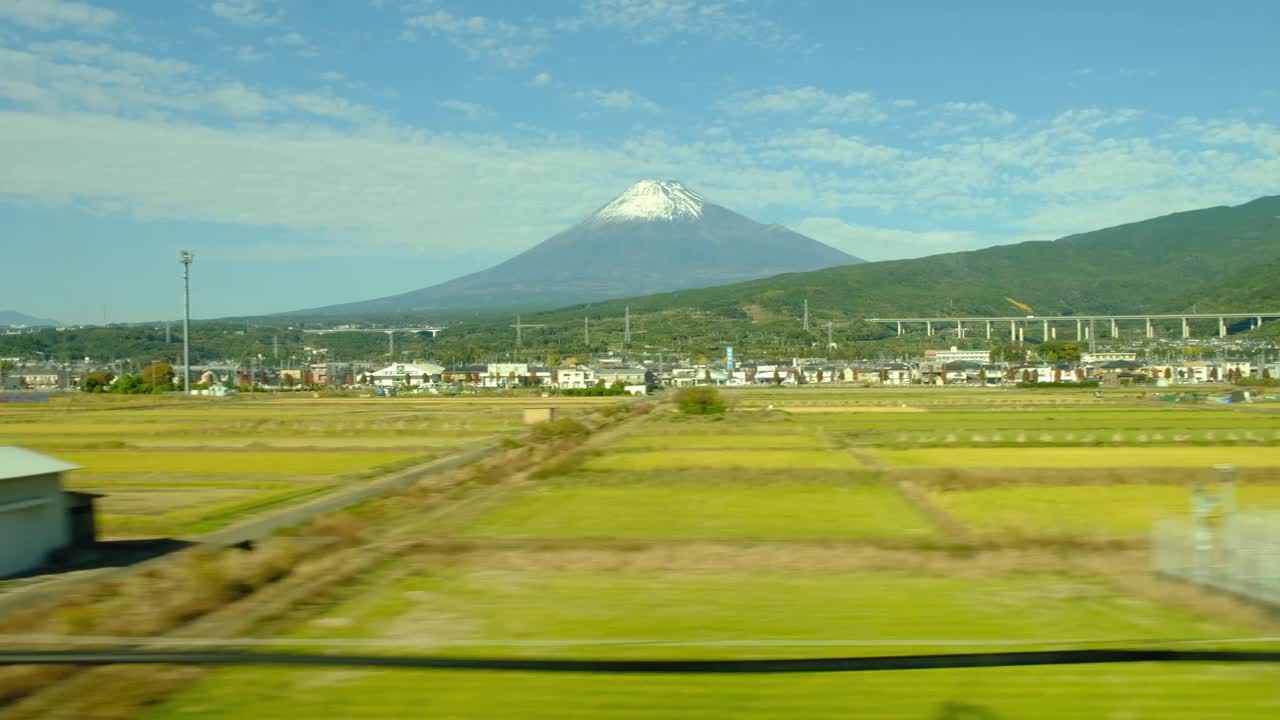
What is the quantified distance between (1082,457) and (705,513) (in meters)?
12.2

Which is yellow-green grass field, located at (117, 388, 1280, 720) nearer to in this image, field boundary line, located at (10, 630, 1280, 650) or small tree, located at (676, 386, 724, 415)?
field boundary line, located at (10, 630, 1280, 650)

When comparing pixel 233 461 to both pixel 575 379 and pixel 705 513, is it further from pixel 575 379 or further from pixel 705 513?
pixel 575 379

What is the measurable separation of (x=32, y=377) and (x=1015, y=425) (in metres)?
101

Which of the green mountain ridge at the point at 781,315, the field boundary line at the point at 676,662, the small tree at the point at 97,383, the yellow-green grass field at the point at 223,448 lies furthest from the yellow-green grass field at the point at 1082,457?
the green mountain ridge at the point at 781,315

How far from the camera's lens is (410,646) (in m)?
6.89

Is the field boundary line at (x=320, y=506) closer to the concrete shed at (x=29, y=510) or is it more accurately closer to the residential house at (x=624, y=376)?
the concrete shed at (x=29, y=510)

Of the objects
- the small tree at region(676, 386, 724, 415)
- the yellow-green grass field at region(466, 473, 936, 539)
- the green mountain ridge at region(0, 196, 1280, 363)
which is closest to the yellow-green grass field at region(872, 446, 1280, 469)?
the yellow-green grass field at region(466, 473, 936, 539)

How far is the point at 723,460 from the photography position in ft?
76.2

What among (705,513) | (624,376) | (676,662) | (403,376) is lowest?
(705,513)

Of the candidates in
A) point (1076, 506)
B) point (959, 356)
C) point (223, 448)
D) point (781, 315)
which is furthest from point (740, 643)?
point (781, 315)

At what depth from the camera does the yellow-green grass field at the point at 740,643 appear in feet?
17.8

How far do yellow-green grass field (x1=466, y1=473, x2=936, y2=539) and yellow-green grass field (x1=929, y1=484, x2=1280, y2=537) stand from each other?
3.08 ft

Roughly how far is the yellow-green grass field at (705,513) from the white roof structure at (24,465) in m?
5.02

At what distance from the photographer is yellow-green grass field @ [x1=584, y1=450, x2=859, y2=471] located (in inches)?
853
